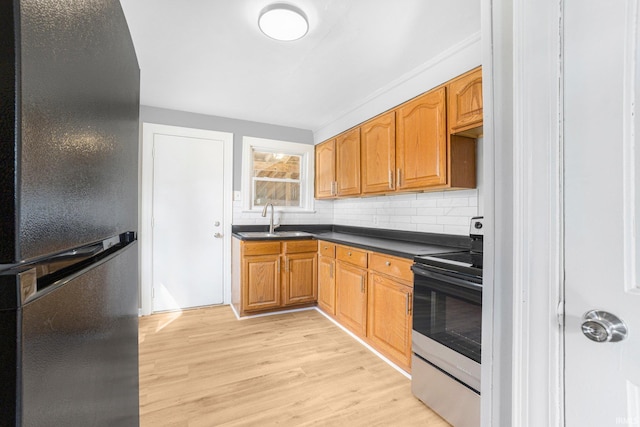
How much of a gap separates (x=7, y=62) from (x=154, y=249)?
3.25 m

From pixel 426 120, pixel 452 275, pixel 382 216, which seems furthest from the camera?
pixel 382 216

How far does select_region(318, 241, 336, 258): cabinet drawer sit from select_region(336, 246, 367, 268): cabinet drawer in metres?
0.09

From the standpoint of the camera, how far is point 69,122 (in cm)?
45

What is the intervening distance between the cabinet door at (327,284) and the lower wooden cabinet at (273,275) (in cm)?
9

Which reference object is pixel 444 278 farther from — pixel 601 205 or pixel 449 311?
pixel 601 205

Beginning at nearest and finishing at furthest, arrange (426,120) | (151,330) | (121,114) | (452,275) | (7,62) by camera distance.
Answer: (7,62) → (121,114) → (452,275) → (426,120) → (151,330)

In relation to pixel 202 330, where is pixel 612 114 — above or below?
above

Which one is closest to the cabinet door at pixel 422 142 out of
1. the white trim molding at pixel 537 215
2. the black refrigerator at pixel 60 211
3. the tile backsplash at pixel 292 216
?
the white trim molding at pixel 537 215

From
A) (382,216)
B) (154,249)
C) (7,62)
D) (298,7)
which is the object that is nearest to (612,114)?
(7,62)

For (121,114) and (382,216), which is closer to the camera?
(121,114)

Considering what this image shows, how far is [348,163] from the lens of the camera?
315cm

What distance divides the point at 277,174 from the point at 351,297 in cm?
196

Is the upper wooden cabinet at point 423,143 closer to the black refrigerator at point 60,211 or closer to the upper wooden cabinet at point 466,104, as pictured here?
the upper wooden cabinet at point 466,104

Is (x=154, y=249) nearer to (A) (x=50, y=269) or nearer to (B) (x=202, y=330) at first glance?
(B) (x=202, y=330)
